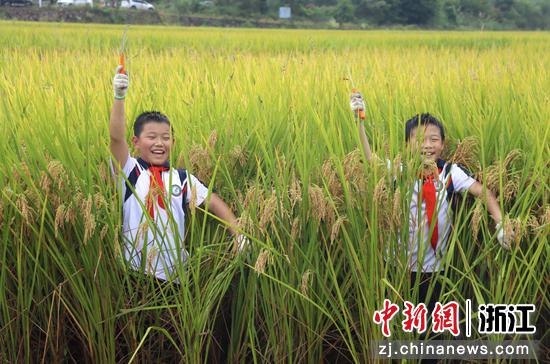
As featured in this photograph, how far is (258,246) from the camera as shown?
2.19 meters

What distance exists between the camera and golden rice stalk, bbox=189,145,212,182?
226 cm

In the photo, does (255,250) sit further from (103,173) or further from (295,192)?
(103,173)

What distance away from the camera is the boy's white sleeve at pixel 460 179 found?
229cm

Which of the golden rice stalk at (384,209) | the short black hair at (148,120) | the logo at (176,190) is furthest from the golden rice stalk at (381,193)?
the short black hair at (148,120)

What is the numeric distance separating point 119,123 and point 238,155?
1.32 feet

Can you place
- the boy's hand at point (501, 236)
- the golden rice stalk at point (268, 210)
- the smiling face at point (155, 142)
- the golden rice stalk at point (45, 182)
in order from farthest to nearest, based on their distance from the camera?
the smiling face at point (155, 142) < the golden rice stalk at point (45, 182) < the boy's hand at point (501, 236) < the golden rice stalk at point (268, 210)

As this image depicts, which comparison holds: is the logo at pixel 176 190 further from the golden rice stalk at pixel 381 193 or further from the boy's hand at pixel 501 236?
the boy's hand at pixel 501 236

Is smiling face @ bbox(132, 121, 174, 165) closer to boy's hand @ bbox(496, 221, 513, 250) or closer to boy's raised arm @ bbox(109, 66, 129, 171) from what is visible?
boy's raised arm @ bbox(109, 66, 129, 171)

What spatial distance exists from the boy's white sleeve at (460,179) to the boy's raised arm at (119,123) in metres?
1.05

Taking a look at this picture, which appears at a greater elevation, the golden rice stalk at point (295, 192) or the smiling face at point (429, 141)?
the smiling face at point (429, 141)

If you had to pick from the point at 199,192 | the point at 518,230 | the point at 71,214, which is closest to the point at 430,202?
the point at 518,230

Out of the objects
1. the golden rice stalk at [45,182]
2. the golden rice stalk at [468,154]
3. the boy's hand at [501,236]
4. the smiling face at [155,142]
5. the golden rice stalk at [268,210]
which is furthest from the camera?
the golden rice stalk at [468,154]

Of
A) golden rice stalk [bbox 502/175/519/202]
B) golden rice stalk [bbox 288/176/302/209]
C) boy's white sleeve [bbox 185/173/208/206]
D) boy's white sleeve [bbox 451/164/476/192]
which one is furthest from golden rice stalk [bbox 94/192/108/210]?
golden rice stalk [bbox 502/175/519/202]

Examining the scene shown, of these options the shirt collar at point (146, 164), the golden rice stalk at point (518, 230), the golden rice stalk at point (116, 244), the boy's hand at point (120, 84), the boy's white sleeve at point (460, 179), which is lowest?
the golden rice stalk at point (116, 244)
